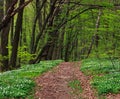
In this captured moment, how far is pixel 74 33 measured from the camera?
56.4 m


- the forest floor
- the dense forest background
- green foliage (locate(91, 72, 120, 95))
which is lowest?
the forest floor

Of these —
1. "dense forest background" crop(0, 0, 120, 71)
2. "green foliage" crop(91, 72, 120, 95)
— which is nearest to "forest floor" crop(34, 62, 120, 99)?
"green foliage" crop(91, 72, 120, 95)

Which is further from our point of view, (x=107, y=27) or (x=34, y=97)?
(x=107, y=27)

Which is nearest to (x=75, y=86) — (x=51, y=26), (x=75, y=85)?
(x=75, y=85)

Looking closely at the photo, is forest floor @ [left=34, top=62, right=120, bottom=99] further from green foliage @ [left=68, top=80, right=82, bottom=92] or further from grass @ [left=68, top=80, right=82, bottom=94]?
green foliage @ [left=68, top=80, right=82, bottom=92]

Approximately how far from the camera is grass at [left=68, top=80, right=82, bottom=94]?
1480 cm

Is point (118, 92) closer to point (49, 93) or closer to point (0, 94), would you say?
point (49, 93)

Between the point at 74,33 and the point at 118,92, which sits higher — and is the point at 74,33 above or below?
above

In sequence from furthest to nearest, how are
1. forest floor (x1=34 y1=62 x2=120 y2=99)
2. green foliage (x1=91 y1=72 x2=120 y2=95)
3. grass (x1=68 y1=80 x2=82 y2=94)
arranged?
grass (x1=68 y1=80 x2=82 y2=94), green foliage (x1=91 y1=72 x2=120 y2=95), forest floor (x1=34 y1=62 x2=120 y2=99)

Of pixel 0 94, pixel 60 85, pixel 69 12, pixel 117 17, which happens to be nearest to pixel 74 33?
pixel 69 12

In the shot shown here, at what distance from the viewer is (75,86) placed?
1602 cm

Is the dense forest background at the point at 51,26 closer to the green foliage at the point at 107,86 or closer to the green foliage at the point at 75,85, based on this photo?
the green foliage at the point at 75,85

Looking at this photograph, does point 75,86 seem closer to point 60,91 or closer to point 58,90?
point 58,90

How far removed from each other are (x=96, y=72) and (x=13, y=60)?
845 cm
